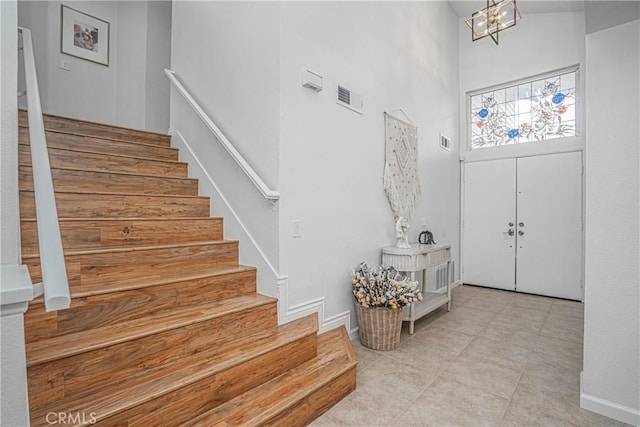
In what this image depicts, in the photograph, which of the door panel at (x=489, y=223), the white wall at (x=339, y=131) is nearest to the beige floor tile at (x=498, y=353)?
the white wall at (x=339, y=131)

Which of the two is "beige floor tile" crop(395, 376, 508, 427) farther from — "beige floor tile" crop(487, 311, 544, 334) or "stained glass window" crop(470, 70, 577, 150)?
"stained glass window" crop(470, 70, 577, 150)

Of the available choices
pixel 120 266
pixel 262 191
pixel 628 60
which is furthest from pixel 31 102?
pixel 628 60

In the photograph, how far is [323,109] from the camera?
2793 millimetres

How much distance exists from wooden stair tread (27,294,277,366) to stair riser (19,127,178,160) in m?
1.79

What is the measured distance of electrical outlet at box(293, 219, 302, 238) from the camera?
253cm

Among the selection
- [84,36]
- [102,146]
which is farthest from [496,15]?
[84,36]

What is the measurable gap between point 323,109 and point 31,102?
1907mm

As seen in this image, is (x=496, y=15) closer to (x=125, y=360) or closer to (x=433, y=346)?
(x=433, y=346)

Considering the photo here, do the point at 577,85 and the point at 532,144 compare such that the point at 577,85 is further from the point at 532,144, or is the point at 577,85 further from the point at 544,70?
the point at 532,144

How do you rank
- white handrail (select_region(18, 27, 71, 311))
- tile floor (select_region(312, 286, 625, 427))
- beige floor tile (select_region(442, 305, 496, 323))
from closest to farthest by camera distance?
white handrail (select_region(18, 27, 71, 311)) → tile floor (select_region(312, 286, 625, 427)) → beige floor tile (select_region(442, 305, 496, 323))

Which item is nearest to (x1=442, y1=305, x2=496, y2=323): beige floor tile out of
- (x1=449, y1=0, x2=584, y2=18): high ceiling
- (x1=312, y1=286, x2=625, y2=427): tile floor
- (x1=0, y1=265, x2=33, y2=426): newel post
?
(x1=312, y1=286, x2=625, y2=427): tile floor

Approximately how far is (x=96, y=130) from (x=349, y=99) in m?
2.46

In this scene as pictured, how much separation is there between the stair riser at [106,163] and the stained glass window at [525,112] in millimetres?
4749

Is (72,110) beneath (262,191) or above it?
above
